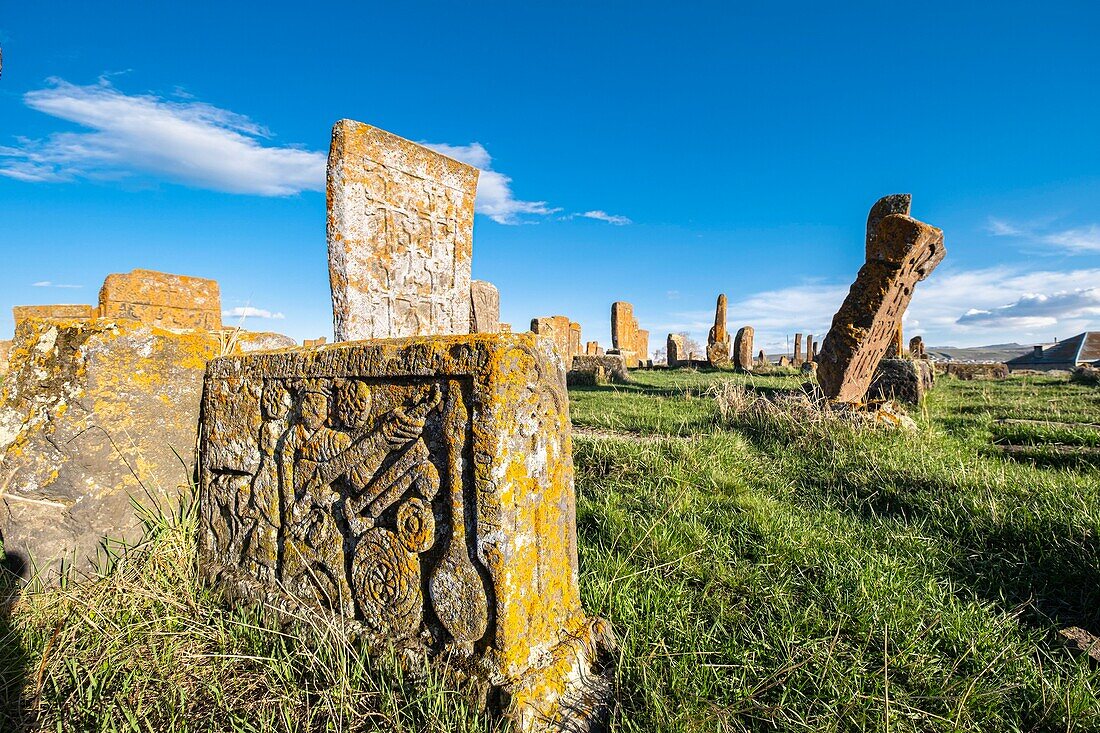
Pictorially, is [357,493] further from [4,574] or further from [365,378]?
[4,574]

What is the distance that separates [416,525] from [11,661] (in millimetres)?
1591

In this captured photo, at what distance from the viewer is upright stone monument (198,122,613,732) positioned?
5.14 ft

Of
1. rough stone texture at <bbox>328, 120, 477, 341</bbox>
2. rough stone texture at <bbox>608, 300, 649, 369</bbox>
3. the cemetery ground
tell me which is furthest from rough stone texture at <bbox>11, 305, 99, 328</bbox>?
rough stone texture at <bbox>608, 300, 649, 369</bbox>

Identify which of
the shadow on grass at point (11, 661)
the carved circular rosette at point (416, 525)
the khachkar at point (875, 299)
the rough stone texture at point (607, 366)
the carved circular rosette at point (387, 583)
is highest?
the khachkar at point (875, 299)

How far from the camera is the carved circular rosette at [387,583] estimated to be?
5.62ft

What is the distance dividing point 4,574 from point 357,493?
66.1 inches

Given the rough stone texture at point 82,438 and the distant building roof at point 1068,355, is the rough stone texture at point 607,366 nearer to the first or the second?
the rough stone texture at point 82,438

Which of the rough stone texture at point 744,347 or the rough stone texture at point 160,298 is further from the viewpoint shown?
the rough stone texture at point 744,347

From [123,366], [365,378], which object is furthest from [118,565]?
[365,378]

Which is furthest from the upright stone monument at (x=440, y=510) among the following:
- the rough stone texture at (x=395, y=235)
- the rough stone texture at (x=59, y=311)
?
the rough stone texture at (x=59, y=311)

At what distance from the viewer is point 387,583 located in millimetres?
1773

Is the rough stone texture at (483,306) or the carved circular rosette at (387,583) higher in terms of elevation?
the rough stone texture at (483,306)

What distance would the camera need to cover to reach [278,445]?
2.16 metres

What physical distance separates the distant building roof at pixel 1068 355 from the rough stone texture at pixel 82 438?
3100 cm
